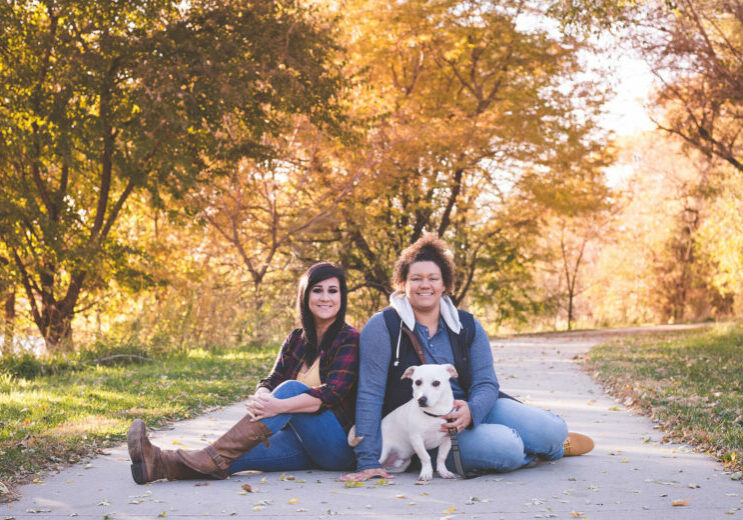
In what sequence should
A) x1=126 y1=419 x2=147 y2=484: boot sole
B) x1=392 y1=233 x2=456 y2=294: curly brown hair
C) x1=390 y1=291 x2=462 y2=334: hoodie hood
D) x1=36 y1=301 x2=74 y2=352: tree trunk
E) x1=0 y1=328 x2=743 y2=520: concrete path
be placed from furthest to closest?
x1=36 y1=301 x2=74 y2=352: tree trunk < x1=392 y1=233 x2=456 y2=294: curly brown hair < x1=390 y1=291 x2=462 y2=334: hoodie hood < x1=126 y1=419 x2=147 y2=484: boot sole < x1=0 y1=328 x2=743 y2=520: concrete path

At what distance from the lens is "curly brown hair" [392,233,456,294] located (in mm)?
5602

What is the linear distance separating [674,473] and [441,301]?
6.40ft

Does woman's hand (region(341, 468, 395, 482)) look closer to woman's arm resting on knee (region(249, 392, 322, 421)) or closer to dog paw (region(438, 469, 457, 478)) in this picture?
dog paw (region(438, 469, 457, 478))

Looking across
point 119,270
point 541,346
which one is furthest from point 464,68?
point 119,270

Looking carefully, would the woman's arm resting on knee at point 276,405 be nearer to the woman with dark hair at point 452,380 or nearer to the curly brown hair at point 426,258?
the woman with dark hair at point 452,380

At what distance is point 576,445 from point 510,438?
87 cm

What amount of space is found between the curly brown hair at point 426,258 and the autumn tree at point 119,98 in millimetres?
8531

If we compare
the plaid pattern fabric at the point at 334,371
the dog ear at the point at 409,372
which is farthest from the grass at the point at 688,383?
the plaid pattern fabric at the point at 334,371

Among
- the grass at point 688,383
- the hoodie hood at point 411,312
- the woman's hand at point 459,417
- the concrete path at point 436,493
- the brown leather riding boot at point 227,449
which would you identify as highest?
the hoodie hood at point 411,312

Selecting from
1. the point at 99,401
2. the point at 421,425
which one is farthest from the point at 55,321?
the point at 421,425

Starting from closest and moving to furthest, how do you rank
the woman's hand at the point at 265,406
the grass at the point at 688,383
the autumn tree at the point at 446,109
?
the woman's hand at the point at 265,406 < the grass at the point at 688,383 < the autumn tree at the point at 446,109

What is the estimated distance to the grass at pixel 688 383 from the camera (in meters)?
6.31

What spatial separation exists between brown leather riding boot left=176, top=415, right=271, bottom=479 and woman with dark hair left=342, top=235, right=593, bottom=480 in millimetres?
655

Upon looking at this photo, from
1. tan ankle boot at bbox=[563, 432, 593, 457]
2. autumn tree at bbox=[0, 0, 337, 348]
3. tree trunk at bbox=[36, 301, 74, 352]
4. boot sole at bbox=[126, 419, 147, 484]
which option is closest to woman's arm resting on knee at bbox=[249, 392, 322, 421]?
boot sole at bbox=[126, 419, 147, 484]
